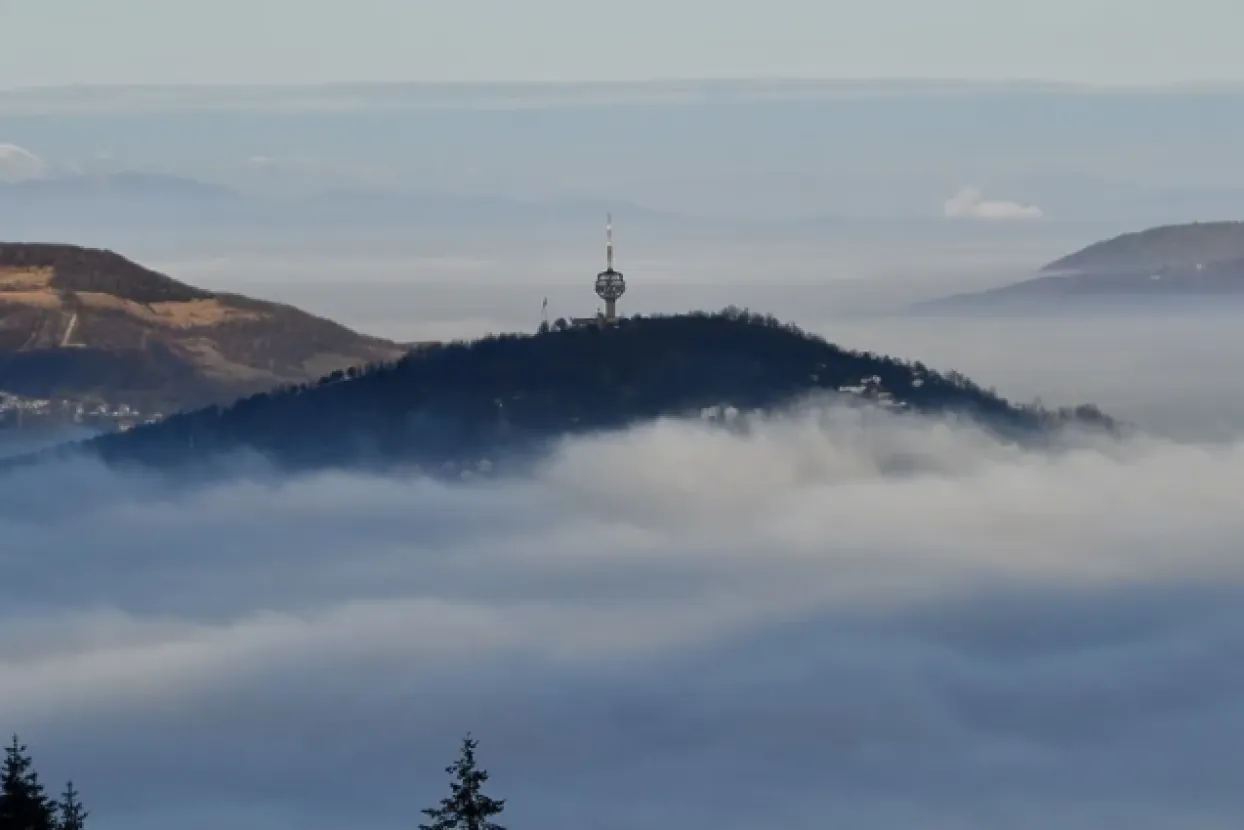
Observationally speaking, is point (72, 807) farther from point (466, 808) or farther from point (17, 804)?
point (466, 808)

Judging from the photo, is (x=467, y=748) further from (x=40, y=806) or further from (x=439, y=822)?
(x=40, y=806)

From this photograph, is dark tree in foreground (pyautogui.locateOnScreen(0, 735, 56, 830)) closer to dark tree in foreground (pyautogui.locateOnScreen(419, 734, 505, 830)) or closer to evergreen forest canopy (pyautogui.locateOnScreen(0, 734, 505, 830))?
evergreen forest canopy (pyautogui.locateOnScreen(0, 734, 505, 830))

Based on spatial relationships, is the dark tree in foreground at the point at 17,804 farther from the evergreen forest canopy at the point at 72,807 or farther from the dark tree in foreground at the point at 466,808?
the dark tree in foreground at the point at 466,808

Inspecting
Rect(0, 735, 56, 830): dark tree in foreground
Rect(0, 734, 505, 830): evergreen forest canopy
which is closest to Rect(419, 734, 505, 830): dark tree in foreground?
Rect(0, 734, 505, 830): evergreen forest canopy

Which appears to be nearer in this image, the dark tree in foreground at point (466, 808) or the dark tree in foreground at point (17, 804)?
the dark tree in foreground at point (466, 808)

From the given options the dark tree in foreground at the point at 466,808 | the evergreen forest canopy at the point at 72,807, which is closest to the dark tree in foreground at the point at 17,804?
the evergreen forest canopy at the point at 72,807

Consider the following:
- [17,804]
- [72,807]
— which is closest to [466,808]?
[17,804]

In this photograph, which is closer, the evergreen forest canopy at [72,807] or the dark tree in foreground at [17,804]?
the evergreen forest canopy at [72,807]

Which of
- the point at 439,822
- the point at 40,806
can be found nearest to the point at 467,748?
the point at 439,822
